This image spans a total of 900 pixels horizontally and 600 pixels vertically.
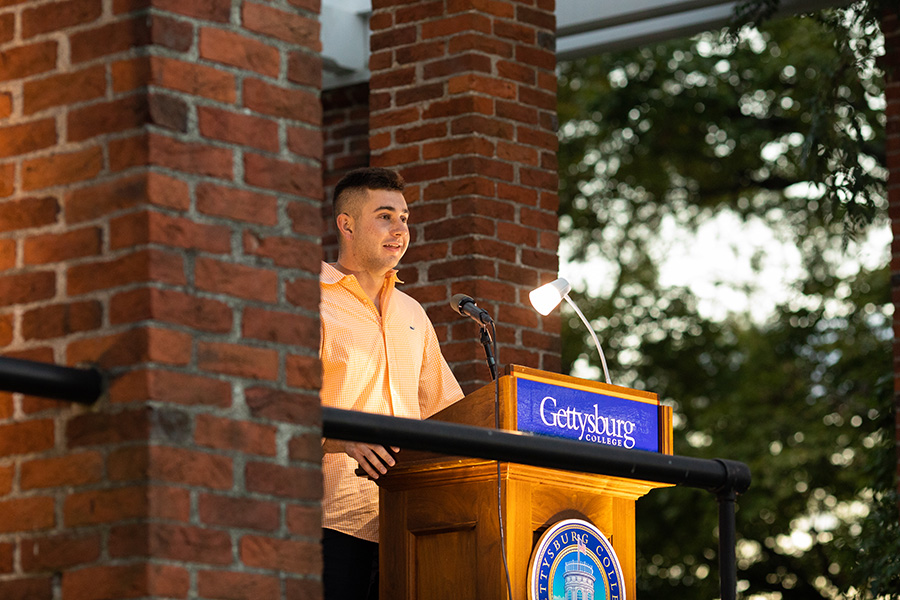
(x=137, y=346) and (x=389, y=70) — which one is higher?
(x=389, y=70)

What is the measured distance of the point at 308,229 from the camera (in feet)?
11.2

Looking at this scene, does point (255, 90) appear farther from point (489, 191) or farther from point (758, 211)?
point (758, 211)

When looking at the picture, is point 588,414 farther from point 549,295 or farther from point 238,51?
point 238,51

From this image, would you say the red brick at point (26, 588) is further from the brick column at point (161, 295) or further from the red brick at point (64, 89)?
the red brick at point (64, 89)

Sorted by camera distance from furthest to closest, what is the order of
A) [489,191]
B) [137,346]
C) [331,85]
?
[331,85], [489,191], [137,346]

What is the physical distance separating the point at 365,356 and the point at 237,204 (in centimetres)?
157

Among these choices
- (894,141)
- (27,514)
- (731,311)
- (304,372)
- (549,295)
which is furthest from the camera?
(731,311)

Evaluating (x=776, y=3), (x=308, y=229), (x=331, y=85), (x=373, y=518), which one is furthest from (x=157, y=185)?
(x=331, y=85)

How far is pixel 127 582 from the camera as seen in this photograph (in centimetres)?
291

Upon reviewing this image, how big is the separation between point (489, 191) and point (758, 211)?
1071 centimetres

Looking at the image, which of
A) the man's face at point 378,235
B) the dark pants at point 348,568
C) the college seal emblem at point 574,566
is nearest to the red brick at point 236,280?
the college seal emblem at point 574,566

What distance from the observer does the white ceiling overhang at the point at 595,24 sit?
8133mm

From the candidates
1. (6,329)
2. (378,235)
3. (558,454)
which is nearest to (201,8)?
(6,329)

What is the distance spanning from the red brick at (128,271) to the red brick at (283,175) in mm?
309
